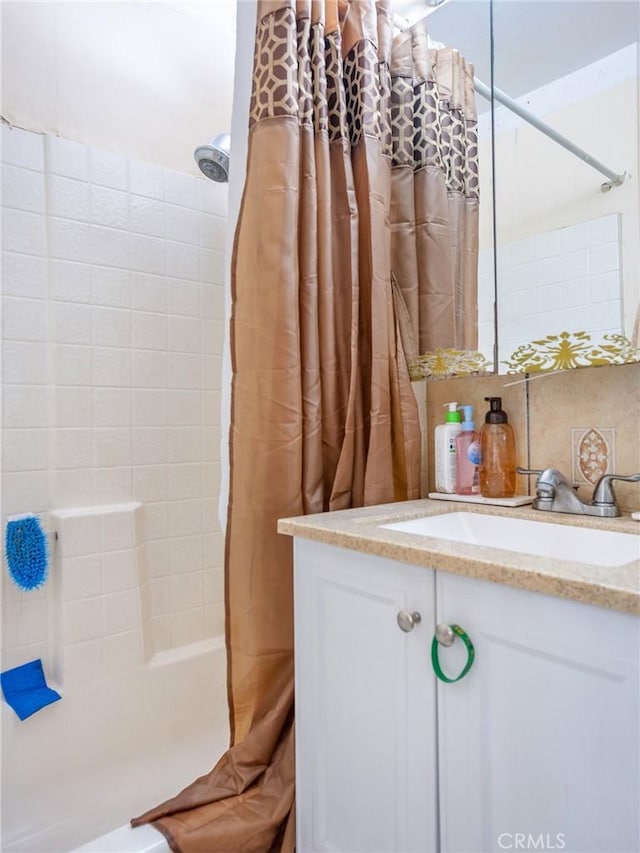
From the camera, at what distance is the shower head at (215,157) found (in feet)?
4.81

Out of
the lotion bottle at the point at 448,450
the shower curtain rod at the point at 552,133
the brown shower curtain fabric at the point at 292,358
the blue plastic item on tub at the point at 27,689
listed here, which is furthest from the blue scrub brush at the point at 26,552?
the shower curtain rod at the point at 552,133

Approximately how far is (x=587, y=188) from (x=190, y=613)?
1508mm

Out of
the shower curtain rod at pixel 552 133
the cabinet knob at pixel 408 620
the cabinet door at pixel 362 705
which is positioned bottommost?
the cabinet door at pixel 362 705

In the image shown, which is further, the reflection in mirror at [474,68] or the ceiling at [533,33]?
the reflection in mirror at [474,68]

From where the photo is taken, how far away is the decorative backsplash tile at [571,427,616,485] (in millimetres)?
1099

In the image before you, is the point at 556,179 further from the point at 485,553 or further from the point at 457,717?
the point at 457,717

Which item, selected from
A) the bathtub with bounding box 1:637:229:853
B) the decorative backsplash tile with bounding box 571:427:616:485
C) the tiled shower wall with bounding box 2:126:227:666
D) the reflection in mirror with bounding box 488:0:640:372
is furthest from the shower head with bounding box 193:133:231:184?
the bathtub with bounding box 1:637:229:853

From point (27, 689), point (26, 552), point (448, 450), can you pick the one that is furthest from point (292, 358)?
point (27, 689)

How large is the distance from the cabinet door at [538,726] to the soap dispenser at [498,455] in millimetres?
508

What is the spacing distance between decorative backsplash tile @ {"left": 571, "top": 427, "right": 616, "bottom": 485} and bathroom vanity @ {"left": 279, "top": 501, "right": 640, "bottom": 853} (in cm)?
15

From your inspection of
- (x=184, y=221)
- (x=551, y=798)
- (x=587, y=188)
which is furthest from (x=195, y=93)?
(x=551, y=798)

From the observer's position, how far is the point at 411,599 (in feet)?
2.72

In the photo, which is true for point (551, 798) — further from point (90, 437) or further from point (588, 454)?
point (90, 437)

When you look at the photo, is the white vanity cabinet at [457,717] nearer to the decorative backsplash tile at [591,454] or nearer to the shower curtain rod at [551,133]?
the decorative backsplash tile at [591,454]
